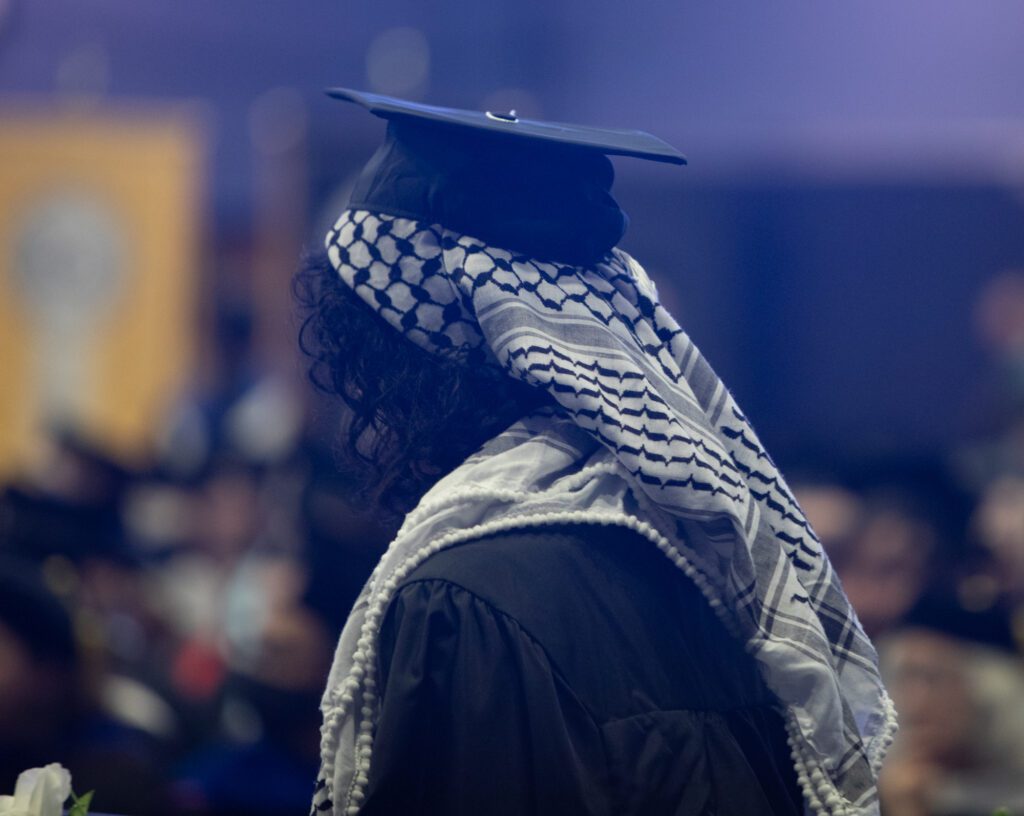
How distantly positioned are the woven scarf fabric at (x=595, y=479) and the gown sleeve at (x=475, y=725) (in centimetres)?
6

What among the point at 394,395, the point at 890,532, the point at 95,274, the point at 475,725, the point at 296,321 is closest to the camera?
the point at 475,725

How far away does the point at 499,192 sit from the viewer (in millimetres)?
1477

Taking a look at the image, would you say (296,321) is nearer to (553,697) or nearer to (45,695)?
(553,697)

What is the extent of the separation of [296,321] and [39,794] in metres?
0.58

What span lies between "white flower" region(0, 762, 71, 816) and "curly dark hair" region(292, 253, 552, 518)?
0.43m

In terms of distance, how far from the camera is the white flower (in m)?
1.45

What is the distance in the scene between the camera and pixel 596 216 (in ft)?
4.96

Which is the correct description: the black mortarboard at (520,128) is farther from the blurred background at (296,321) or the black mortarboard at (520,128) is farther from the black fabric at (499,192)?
the blurred background at (296,321)

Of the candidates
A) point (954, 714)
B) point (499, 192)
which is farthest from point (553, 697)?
point (954, 714)

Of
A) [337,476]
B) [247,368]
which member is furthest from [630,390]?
[247,368]

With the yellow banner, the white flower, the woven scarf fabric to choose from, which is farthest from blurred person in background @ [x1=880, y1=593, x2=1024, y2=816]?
the yellow banner

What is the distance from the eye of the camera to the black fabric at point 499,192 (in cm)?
147

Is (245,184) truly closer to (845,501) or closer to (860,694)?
(845,501)

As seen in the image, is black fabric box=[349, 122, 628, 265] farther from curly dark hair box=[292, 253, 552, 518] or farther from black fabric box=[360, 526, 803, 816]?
black fabric box=[360, 526, 803, 816]
